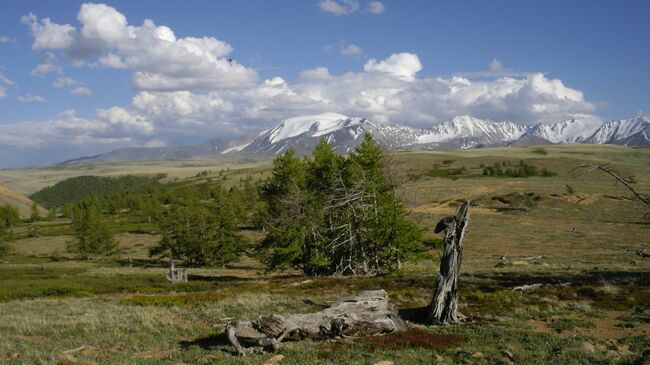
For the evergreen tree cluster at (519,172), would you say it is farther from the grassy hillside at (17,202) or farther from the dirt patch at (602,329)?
the grassy hillside at (17,202)

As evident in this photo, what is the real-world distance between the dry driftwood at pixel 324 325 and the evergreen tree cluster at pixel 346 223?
49.8ft

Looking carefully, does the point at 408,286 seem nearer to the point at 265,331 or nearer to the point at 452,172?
the point at 265,331

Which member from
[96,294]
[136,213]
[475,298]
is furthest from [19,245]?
[475,298]

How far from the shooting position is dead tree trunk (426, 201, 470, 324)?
56.6 ft

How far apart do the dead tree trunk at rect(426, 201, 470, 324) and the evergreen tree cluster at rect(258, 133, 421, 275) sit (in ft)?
47.1

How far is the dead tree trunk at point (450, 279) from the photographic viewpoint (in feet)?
56.6

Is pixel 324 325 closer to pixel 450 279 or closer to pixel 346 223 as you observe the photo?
pixel 450 279

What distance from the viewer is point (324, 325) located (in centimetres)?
1568

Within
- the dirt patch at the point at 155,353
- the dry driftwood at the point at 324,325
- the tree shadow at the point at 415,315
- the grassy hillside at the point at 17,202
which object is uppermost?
the dry driftwood at the point at 324,325

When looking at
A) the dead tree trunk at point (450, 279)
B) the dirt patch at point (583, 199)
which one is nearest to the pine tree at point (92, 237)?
the dead tree trunk at point (450, 279)

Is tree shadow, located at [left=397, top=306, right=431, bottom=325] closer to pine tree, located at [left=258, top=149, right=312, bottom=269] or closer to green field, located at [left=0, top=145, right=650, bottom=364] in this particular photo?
green field, located at [left=0, top=145, right=650, bottom=364]

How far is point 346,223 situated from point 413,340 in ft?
64.3

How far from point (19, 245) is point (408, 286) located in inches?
3890

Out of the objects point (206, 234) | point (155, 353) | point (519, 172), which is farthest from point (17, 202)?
point (155, 353)
